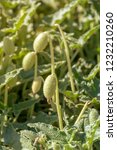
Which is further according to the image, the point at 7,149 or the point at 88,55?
the point at 88,55

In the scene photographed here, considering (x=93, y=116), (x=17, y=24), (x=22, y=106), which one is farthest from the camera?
(x=17, y=24)

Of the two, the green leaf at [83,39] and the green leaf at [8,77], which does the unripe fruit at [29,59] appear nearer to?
the green leaf at [8,77]

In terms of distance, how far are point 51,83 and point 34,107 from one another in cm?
28

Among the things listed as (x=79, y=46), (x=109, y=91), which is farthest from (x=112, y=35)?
(x=79, y=46)

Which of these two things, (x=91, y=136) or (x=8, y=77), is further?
(x=8, y=77)

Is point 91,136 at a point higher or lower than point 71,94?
lower

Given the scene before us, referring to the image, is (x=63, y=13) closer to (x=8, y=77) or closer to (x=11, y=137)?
(x=8, y=77)

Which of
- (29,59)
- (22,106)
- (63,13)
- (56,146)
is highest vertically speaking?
(63,13)

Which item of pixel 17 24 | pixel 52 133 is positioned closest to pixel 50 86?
pixel 52 133

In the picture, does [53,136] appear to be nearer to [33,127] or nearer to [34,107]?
[33,127]

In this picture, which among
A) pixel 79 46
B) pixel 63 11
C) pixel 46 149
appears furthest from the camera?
pixel 63 11

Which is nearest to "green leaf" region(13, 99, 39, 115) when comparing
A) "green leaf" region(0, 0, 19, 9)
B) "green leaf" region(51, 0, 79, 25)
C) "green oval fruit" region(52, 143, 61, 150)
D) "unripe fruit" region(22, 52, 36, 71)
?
"unripe fruit" region(22, 52, 36, 71)

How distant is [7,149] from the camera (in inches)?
43.5

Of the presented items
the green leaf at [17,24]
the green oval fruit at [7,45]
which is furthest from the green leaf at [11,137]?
the green leaf at [17,24]
